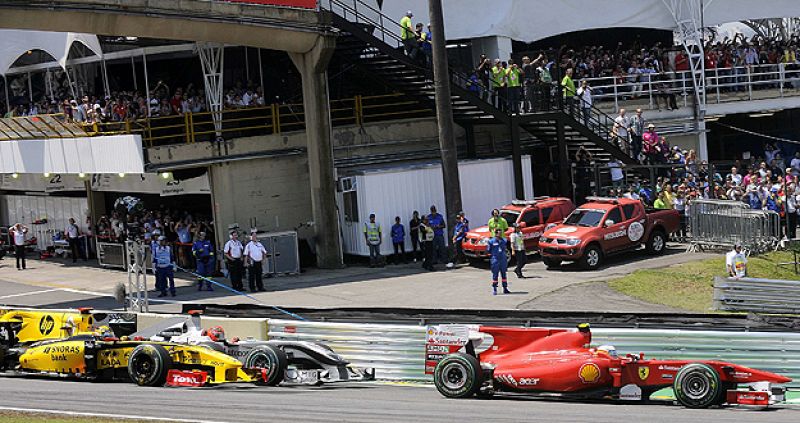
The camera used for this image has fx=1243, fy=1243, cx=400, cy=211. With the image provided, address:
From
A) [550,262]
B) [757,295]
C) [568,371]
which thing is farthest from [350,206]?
[568,371]

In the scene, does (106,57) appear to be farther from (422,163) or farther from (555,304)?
(555,304)

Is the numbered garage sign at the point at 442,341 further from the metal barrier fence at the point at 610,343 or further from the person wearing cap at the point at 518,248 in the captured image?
the person wearing cap at the point at 518,248

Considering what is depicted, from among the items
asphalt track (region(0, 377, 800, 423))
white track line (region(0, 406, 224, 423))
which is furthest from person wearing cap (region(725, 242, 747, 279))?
white track line (region(0, 406, 224, 423))

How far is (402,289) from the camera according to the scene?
1221 inches

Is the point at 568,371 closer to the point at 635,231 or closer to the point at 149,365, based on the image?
the point at 149,365

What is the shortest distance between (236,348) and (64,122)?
20.9 meters

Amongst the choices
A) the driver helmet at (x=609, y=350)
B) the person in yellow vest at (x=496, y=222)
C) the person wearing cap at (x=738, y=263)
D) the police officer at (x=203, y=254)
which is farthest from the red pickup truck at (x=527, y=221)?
the driver helmet at (x=609, y=350)

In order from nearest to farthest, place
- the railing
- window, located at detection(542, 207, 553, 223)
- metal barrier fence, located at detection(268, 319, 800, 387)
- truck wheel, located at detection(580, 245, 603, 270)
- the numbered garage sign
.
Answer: metal barrier fence, located at detection(268, 319, 800, 387) → the numbered garage sign → truck wheel, located at detection(580, 245, 603, 270) → window, located at detection(542, 207, 553, 223) → the railing

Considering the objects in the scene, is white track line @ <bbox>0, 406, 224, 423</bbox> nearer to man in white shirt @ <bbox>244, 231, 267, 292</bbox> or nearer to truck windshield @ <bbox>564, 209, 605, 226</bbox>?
man in white shirt @ <bbox>244, 231, 267, 292</bbox>

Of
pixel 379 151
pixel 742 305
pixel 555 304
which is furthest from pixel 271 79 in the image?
pixel 742 305

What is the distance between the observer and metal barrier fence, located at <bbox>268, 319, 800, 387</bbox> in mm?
17969

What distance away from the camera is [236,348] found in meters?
20.1

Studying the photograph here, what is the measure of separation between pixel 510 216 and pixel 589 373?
56.3 ft

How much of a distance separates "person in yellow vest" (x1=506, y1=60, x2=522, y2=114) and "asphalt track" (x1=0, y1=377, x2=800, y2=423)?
724 inches
